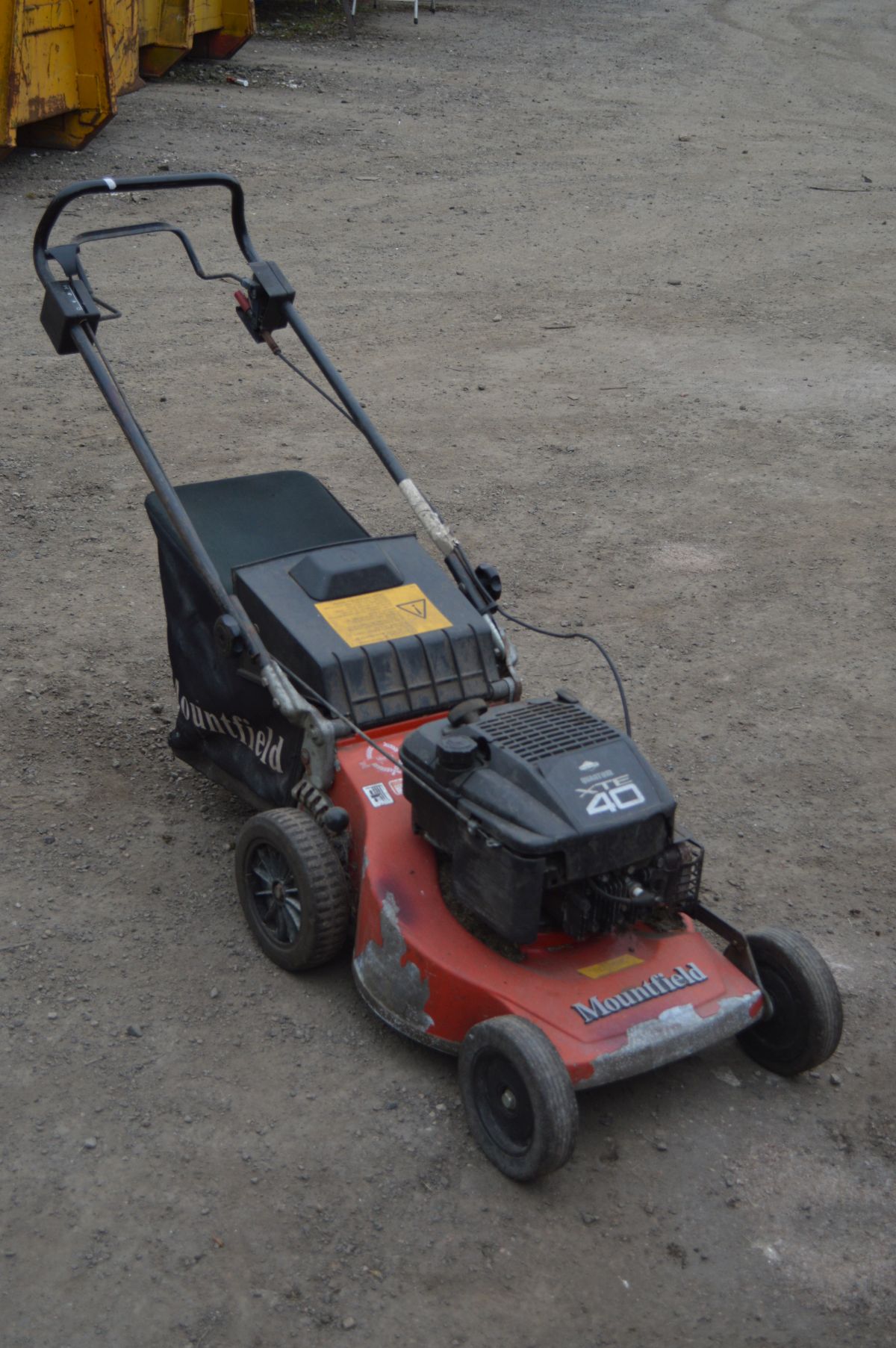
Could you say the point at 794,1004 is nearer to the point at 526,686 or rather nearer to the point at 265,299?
the point at 526,686

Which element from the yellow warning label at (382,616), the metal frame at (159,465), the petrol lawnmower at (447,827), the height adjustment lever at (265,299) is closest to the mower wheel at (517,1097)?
the petrol lawnmower at (447,827)

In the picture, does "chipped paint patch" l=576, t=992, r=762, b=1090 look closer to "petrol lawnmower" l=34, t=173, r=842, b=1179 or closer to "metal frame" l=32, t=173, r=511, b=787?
"petrol lawnmower" l=34, t=173, r=842, b=1179

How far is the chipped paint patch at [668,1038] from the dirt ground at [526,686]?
0.23 meters

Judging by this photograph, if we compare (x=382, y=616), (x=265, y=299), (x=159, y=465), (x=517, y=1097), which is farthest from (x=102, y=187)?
(x=517, y=1097)

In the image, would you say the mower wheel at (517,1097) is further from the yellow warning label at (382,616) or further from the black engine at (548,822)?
the yellow warning label at (382,616)

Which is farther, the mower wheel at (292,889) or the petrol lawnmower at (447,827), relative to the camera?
the mower wheel at (292,889)

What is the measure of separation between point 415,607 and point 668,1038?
123cm

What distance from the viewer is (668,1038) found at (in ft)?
9.36

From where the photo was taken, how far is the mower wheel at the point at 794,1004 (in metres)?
2.99

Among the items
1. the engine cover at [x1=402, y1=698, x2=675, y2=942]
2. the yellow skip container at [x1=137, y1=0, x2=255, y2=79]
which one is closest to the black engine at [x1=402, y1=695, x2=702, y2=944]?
the engine cover at [x1=402, y1=698, x2=675, y2=942]

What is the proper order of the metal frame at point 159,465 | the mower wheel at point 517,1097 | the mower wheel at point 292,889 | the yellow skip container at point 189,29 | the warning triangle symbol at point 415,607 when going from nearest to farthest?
the mower wheel at point 517,1097 → the mower wheel at point 292,889 → the metal frame at point 159,465 → the warning triangle symbol at point 415,607 → the yellow skip container at point 189,29

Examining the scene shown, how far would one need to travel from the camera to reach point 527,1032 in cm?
273

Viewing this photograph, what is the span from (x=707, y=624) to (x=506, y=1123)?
2.66 metres

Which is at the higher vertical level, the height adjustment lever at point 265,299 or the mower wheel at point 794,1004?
the height adjustment lever at point 265,299
